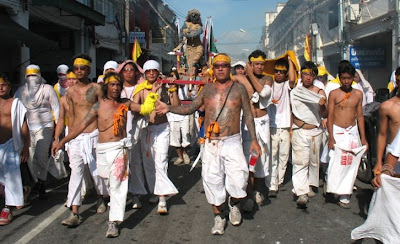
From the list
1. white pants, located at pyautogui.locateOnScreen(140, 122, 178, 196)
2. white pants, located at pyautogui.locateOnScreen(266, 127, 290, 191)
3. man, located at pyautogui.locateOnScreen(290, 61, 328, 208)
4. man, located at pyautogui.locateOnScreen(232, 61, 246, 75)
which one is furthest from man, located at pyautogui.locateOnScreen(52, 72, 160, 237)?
man, located at pyautogui.locateOnScreen(232, 61, 246, 75)

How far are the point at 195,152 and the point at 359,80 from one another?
4.33 m

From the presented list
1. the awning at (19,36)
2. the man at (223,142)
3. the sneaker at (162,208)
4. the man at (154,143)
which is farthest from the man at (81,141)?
the awning at (19,36)

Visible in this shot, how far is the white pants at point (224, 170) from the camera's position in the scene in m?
4.49

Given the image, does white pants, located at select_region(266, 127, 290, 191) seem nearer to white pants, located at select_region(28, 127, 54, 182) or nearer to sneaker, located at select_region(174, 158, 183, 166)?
sneaker, located at select_region(174, 158, 183, 166)

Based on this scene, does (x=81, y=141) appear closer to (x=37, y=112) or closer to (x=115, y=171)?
(x=115, y=171)

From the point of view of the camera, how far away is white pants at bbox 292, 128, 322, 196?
5688 mm

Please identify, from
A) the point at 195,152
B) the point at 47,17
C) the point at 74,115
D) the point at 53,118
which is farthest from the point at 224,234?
the point at 47,17

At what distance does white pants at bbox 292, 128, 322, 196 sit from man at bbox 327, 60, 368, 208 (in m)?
0.30

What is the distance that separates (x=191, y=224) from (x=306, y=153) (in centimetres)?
204

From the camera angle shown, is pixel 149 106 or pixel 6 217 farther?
pixel 6 217

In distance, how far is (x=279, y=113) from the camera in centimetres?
591

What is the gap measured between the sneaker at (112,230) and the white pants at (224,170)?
3.61ft

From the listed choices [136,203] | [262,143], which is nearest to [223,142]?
[262,143]

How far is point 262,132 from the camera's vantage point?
5.45m
